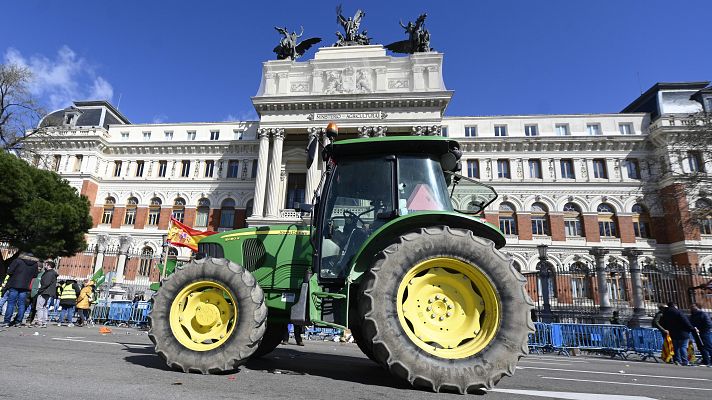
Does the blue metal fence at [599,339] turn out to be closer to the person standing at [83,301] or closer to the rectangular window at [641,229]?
the person standing at [83,301]

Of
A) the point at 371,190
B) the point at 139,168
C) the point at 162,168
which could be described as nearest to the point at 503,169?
the point at 371,190

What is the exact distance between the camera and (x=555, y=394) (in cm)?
344

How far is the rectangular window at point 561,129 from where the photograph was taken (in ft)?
108

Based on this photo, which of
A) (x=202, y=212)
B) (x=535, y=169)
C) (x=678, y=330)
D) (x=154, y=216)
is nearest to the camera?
(x=678, y=330)

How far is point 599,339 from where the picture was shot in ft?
40.7

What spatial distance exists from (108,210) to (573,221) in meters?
42.8

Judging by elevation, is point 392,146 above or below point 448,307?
above

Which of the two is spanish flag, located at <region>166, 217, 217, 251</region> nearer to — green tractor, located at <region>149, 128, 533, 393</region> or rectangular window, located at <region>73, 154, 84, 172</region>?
green tractor, located at <region>149, 128, 533, 393</region>

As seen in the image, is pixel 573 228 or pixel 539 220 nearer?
pixel 573 228

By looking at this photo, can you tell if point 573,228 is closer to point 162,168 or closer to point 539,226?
point 539,226

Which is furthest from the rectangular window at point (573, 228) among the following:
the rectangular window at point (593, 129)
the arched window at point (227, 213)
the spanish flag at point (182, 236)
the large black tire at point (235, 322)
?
the large black tire at point (235, 322)

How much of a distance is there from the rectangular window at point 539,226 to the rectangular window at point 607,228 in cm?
417

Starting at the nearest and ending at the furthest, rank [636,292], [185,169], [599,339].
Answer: [599,339] → [636,292] → [185,169]

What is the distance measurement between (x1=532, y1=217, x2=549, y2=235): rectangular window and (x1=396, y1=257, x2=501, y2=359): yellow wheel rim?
101 ft
